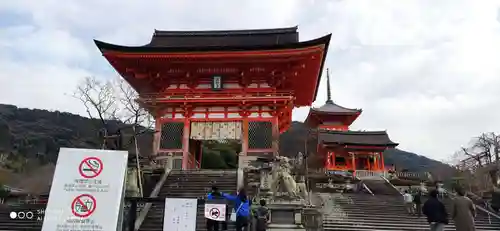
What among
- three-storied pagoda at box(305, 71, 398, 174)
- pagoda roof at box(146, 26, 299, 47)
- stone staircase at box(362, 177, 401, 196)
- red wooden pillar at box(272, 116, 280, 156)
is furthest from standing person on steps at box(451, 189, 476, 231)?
three-storied pagoda at box(305, 71, 398, 174)

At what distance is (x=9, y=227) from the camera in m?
13.2

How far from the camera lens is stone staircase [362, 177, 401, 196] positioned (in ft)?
69.1

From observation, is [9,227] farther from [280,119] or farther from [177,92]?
[280,119]

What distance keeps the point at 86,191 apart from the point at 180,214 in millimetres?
2021

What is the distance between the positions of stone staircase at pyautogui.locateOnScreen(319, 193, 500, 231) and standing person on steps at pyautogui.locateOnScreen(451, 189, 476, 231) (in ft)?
17.6

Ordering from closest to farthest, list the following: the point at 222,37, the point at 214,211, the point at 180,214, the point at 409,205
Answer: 1. the point at 180,214
2. the point at 214,211
3. the point at 409,205
4. the point at 222,37

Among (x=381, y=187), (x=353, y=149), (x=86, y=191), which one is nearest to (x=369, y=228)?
(x=381, y=187)

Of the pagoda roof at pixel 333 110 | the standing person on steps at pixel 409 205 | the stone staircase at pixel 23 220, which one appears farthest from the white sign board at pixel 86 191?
the pagoda roof at pixel 333 110

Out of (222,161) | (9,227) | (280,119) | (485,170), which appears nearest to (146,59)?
(280,119)

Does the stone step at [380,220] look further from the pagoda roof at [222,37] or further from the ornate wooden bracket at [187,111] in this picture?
the pagoda roof at [222,37]

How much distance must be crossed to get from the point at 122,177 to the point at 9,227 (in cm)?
979

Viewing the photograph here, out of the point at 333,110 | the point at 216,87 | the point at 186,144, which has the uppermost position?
the point at 333,110

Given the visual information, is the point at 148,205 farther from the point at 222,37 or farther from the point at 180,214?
the point at 222,37

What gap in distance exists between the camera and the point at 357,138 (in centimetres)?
3756
